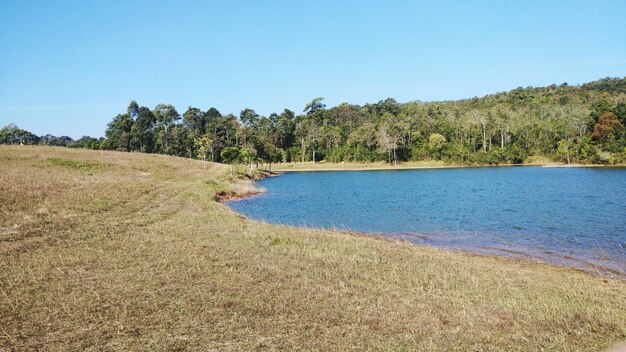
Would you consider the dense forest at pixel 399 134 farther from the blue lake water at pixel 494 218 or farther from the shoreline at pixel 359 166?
the blue lake water at pixel 494 218

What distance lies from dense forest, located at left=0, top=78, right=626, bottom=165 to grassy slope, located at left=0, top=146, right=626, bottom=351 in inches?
3499

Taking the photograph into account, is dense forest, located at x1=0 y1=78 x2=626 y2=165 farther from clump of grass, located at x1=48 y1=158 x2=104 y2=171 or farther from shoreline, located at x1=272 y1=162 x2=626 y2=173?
clump of grass, located at x1=48 y1=158 x2=104 y2=171

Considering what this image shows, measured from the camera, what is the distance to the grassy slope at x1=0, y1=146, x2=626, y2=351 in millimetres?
9445

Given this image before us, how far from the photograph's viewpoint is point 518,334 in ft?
→ 32.2

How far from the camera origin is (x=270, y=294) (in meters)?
12.2

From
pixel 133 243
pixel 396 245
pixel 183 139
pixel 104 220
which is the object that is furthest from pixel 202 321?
pixel 183 139

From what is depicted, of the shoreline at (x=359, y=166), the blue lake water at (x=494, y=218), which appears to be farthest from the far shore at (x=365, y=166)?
the blue lake water at (x=494, y=218)

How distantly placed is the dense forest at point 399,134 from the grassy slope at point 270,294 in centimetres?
8887

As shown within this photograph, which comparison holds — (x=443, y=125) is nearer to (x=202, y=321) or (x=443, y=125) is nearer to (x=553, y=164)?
(x=553, y=164)

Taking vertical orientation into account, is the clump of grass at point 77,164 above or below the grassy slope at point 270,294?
above

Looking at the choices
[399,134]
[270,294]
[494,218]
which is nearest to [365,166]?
[399,134]

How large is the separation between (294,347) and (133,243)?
1193cm

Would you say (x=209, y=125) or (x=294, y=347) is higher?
(x=209, y=125)

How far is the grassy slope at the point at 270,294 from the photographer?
31.0ft
